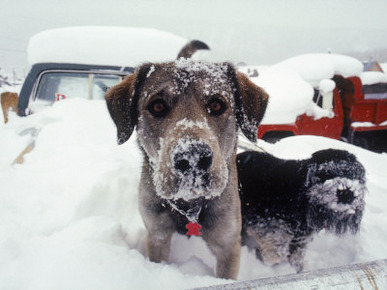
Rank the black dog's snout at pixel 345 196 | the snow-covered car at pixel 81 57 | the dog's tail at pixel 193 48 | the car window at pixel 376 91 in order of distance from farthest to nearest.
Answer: the car window at pixel 376 91 → the snow-covered car at pixel 81 57 → the dog's tail at pixel 193 48 → the black dog's snout at pixel 345 196

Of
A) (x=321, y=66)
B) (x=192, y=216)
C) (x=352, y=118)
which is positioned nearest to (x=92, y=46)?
(x=192, y=216)

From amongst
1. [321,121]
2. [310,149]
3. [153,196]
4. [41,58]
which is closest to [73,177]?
[153,196]

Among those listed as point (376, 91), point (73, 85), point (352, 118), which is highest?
point (376, 91)

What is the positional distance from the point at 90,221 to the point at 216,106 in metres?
1.44

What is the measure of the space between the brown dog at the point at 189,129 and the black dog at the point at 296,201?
0.68 m

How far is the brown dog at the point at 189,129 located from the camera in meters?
1.79

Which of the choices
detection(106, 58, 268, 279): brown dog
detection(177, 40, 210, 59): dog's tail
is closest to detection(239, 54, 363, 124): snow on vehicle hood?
detection(177, 40, 210, 59): dog's tail

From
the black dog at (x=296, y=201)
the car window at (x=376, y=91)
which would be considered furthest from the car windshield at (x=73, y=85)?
the car window at (x=376, y=91)

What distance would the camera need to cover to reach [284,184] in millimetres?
2764

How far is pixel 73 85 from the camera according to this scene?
4820 millimetres

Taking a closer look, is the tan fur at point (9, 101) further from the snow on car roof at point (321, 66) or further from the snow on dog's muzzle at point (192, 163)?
the snow on car roof at point (321, 66)

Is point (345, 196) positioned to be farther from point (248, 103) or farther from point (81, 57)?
point (81, 57)

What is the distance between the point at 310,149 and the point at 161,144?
125 inches

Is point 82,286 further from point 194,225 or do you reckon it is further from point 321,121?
point 321,121
